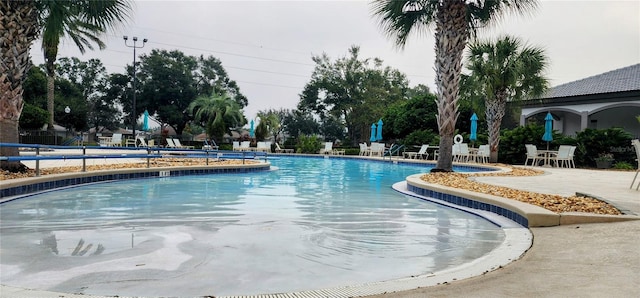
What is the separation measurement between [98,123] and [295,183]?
47.0m

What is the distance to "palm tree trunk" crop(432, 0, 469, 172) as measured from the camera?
11.7 m

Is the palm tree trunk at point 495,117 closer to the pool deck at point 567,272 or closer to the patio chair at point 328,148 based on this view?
the patio chair at point 328,148

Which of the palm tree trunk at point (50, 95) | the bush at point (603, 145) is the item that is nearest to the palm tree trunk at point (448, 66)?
the bush at point (603, 145)

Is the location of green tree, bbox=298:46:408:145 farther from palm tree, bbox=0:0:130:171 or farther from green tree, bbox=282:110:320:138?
palm tree, bbox=0:0:130:171

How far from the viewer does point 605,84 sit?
23.5m

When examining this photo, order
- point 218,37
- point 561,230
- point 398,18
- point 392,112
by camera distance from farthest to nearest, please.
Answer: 1. point 218,37
2. point 392,112
3. point 398,18
4. point 561,230

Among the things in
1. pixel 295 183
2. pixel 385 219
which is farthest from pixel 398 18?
pixel 385 219

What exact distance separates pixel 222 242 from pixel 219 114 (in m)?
32.4

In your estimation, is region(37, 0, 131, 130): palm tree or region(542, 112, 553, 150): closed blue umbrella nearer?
region(37, 0, 131, 130): palm tree

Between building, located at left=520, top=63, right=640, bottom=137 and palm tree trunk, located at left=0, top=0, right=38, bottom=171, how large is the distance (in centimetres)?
2003

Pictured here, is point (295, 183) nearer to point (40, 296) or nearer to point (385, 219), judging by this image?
point (385, 219)

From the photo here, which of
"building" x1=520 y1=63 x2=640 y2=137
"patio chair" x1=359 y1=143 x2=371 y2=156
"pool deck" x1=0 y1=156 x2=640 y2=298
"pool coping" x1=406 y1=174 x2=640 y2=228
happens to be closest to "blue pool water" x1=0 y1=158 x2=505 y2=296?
"pool coping" x1=406 y1=174 x2=640 y2=228

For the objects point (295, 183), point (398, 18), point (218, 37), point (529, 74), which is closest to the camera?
point (295, 183)

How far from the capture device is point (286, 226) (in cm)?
542
